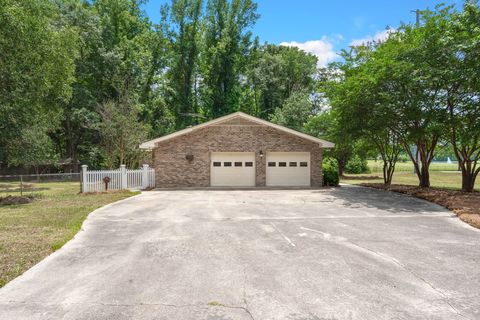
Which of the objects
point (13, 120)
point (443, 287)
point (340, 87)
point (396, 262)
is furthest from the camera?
point (340, 87)

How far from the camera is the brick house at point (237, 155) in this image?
62.6ft

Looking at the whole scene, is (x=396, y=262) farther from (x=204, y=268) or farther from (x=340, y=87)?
(x=340, y=87)

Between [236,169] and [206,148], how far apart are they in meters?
2.14

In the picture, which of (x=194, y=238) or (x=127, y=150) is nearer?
(x=194, y=238)

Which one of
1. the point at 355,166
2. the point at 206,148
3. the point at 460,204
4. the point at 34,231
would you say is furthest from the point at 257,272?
the point at 355,166

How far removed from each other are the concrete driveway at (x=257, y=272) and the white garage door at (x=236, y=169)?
1029cm

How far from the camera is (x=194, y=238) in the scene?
279 inches

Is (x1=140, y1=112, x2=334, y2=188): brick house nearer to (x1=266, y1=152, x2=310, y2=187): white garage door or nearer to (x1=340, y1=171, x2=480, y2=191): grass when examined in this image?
(x1=266, y1=152, x2=310, y2=187): white garage door

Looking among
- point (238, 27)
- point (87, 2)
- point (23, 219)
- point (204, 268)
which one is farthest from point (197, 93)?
point (204, 268)

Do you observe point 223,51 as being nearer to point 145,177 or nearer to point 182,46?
point 182,46

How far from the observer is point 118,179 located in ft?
57.7

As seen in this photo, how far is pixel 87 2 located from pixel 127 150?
2167cm

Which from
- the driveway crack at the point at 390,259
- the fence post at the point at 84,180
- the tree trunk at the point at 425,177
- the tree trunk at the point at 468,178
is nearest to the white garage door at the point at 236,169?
the fence post at the point at 84,180

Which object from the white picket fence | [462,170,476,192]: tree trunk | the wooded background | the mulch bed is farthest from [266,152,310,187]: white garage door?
[462,170,476,192]: tree trunk
